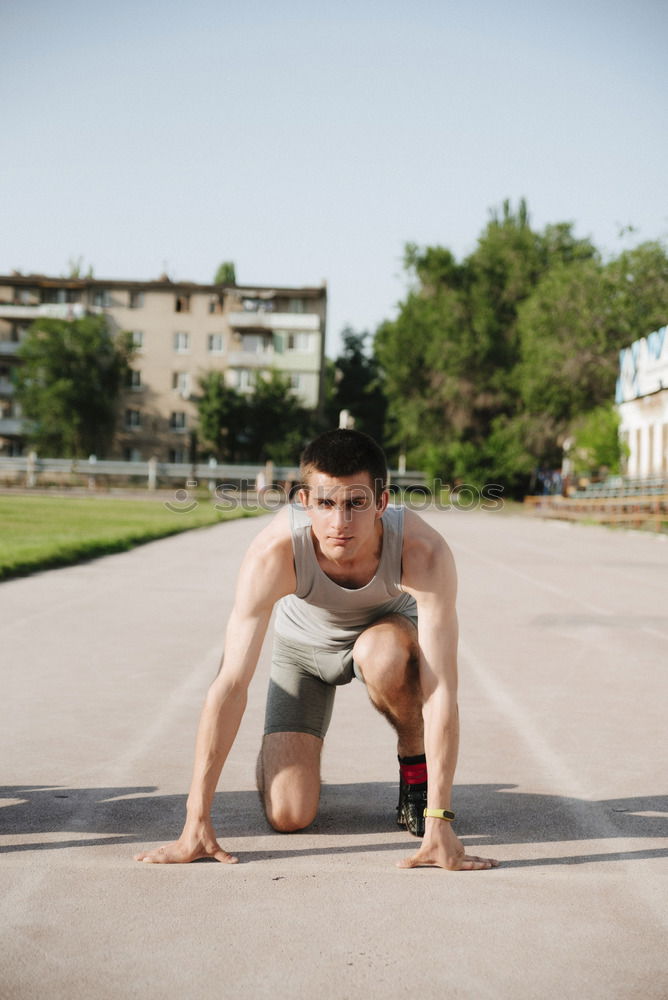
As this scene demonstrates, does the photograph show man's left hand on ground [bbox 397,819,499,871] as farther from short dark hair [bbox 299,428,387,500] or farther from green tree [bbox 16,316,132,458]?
green tree [bbox 16,316,132,458]

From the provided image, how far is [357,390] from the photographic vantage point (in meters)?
104

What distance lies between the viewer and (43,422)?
80125mm

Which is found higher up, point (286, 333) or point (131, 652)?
point (286, 333)

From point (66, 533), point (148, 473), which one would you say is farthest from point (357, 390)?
point (66, 533)

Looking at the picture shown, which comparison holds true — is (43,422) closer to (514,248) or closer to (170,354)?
(170,354)

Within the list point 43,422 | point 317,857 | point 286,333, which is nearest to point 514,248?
point 286,333

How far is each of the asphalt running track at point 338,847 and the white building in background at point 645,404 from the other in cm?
3906

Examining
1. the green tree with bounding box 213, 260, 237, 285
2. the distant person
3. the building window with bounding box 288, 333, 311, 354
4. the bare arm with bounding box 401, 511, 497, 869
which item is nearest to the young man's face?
the distant person

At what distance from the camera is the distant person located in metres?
4.27

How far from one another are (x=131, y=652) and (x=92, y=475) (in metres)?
57.8

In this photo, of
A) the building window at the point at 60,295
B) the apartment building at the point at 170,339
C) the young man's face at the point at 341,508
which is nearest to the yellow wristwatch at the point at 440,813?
the young man's face at the point at 341,508

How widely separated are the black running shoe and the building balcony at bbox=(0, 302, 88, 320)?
80.9m

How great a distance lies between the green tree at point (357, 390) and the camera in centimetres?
9932

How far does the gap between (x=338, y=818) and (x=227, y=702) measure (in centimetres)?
105
